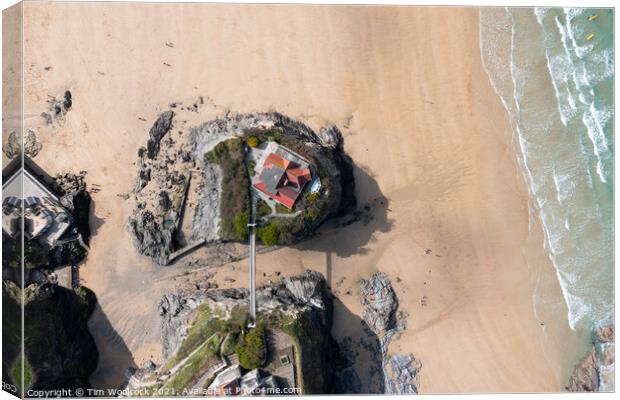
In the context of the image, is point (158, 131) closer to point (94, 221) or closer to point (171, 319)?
point (94, 221)

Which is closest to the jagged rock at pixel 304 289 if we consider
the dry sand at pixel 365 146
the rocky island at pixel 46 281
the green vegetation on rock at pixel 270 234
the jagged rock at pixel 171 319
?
the dry sand at pixel 365 146

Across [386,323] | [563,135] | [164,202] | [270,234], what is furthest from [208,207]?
[563,135]

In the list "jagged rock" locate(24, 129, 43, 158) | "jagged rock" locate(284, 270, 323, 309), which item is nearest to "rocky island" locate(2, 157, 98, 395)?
"jagged rock" locate(24, 129, 43, 158)

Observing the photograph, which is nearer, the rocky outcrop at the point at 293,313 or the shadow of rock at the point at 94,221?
the rocky outcrop at the point at 293,313

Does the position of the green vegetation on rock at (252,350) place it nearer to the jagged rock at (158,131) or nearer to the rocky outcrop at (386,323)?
the rocky outcrop at (386,323)

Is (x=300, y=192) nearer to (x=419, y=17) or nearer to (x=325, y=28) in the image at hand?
(x=325, y=28)

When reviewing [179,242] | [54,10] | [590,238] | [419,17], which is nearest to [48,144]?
[54,10]

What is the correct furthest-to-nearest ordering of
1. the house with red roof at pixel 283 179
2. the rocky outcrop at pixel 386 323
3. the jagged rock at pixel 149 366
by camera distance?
the rocky outcrop at pixel 386 323, the jagged rock at pixel 149 366, the house with red roof at pixel 283 179
